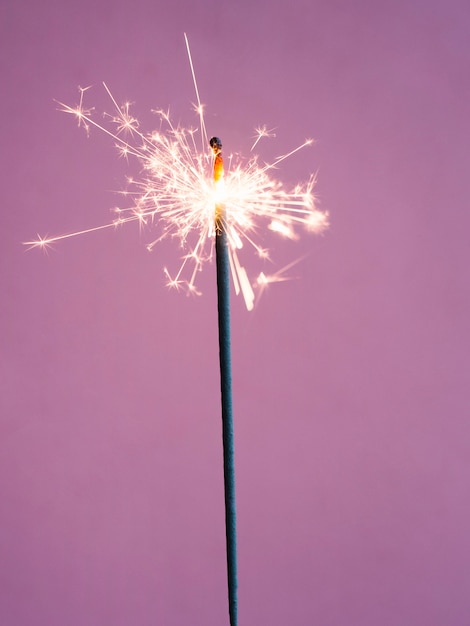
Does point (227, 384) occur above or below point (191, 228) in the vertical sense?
below

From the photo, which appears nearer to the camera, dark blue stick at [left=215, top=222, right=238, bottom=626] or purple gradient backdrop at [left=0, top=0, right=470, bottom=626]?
dark blue stick at [left=215, top=222, right=238, bottom=626]

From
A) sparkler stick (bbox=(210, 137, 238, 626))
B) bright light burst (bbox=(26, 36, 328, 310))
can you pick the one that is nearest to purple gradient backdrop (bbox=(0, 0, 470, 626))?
bright light burst (bbox=(26, 36, 328, 310))

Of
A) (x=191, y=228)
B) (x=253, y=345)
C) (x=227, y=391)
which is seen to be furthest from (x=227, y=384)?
(x=253, y=345)

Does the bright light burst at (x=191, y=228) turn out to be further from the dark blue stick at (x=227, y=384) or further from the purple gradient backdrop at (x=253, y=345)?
the dark blue stick at (x=227, y=384)

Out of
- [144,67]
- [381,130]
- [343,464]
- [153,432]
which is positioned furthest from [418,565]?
[144,67]

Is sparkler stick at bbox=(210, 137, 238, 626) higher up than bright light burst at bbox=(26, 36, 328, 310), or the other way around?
bright light burst at bbox=(26, 36, 328, 310)

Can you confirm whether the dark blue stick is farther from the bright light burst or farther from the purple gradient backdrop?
the purple gradient backdrop

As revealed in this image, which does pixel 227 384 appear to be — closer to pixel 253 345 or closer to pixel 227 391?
pixel 227 391

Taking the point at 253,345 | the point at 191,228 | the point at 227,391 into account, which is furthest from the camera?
the point at 253,345
